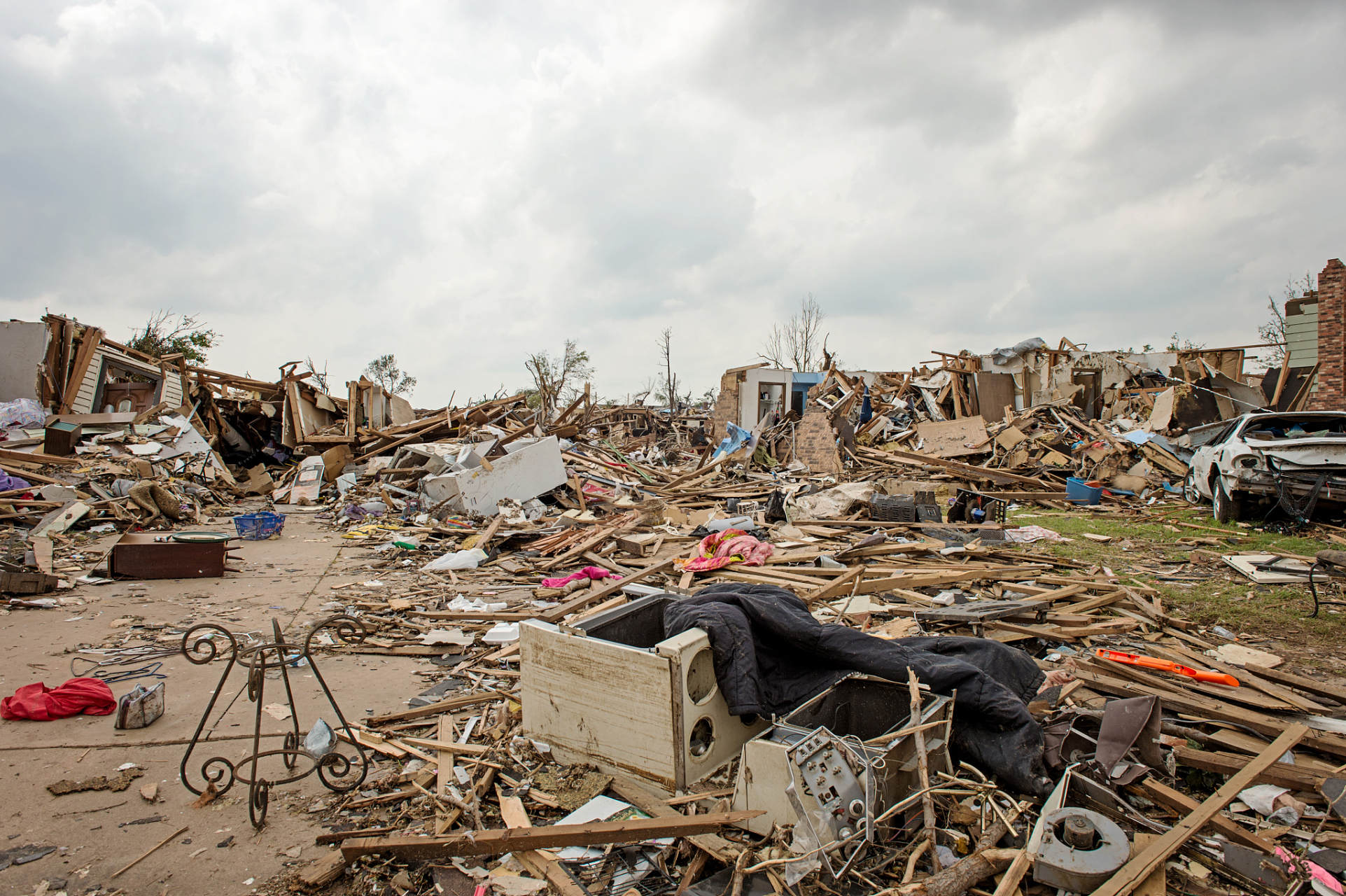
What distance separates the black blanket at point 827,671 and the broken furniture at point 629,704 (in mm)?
142

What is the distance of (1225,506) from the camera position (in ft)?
33.2

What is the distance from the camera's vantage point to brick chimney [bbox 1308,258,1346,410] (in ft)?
46.4

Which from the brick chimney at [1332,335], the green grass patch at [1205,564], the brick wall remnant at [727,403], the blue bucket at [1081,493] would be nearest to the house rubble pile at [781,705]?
the green grass patch at [1205,564]

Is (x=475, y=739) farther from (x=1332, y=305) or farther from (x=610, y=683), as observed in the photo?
(x=1332, y=305)

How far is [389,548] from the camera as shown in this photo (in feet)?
32.9

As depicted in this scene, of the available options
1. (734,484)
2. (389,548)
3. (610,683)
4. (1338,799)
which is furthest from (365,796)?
(734,484)

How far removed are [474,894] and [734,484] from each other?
13001mm

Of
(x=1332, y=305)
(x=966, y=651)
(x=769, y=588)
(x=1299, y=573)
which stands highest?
(x=1332, y=305)

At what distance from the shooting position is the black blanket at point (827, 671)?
10.2ft

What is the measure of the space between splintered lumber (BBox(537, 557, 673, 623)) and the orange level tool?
12.0ft

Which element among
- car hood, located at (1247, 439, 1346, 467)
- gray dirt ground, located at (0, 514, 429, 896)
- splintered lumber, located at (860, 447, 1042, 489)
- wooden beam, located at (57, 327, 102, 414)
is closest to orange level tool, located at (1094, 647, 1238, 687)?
gray dirt ground, located at (0, 514, 429, 896)

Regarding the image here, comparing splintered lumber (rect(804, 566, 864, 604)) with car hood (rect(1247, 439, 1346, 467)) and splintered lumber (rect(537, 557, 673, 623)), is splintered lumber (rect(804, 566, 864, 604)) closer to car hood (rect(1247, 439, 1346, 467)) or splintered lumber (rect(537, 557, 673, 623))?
splintered lumber (rect(537, 557, 673, 623))

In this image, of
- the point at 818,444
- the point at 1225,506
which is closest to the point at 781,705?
the point at 1225,506

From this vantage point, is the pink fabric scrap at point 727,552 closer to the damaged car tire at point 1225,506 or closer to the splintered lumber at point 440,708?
the splintered lumber at point 440,708
